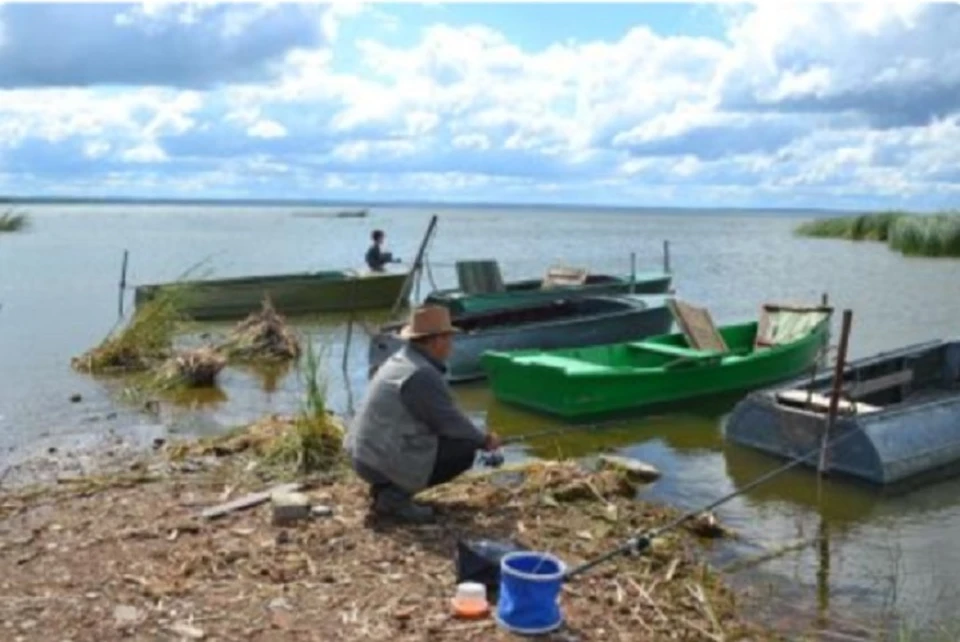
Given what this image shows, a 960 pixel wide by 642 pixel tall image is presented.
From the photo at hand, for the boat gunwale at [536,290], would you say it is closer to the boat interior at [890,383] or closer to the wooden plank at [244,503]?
the boat interior at [890,383]

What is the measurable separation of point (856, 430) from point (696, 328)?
4.54 meters

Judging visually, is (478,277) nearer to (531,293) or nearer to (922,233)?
(531,293)

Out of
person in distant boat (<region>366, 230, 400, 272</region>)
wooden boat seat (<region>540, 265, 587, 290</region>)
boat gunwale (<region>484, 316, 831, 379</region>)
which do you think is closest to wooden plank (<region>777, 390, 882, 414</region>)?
boat gunwale (<region>484, 316, 831, 379</region>)

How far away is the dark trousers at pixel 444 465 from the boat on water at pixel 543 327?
6659 mm

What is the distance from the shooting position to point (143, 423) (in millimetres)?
12117

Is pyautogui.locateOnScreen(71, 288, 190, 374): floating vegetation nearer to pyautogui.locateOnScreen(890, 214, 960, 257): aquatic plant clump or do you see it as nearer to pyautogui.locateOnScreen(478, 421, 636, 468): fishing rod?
pyautogui.locateOnScreen(478, 421, 636, 468): fishing rod

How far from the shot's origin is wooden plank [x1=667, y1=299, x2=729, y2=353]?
45.8 feet

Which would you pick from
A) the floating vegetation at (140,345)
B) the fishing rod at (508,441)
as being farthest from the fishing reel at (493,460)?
the floating vegetation at (140,345)

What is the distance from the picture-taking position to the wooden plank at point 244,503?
23.7ft

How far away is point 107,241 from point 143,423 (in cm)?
5340

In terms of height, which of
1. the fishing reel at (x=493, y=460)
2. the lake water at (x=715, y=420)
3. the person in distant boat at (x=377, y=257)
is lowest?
the lake water at (x=715, y=420)

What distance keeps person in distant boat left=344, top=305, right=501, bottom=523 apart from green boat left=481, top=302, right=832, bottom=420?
541cm

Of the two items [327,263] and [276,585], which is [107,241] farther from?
[276,585]

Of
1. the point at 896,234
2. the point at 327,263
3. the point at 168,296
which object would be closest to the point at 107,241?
the point at 327,263
